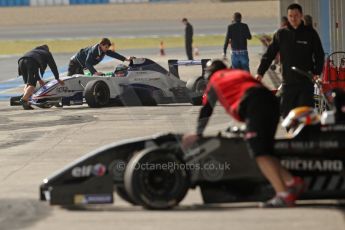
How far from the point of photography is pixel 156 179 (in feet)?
30.0

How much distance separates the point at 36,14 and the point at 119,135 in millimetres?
75986

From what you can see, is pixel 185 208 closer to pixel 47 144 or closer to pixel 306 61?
pixel 306 61

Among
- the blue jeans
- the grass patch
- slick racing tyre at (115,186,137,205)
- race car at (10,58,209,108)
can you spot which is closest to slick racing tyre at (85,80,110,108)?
race car at (10,58,209,108)

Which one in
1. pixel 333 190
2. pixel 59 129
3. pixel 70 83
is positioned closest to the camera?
pixel 333 190

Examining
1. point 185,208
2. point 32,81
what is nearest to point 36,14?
point 32,81

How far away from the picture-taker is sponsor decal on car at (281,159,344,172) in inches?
359

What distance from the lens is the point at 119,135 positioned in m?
15.5

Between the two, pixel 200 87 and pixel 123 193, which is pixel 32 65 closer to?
pixel 200 87

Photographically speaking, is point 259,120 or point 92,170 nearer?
point 259,120

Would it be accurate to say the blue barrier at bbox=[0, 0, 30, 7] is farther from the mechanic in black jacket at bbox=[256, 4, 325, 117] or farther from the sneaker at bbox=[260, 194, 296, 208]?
the sneaker at bbox=[260, 194, 296, 208]

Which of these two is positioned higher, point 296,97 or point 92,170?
point 296,97

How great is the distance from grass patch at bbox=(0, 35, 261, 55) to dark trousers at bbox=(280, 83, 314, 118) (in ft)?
126

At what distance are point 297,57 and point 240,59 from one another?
13502mm

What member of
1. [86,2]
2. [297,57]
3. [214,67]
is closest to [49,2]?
[86,2]
